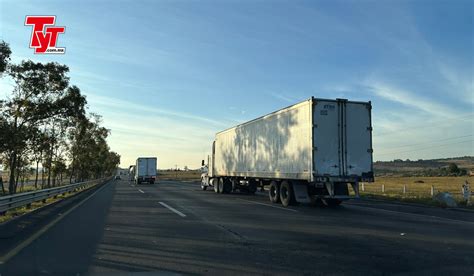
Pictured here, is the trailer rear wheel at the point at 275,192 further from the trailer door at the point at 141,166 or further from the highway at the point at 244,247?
the trailer door at the point at 141,166

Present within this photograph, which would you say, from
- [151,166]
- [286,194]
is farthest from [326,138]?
[151,166]

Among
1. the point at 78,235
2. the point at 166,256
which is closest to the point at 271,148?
the point at 78,235

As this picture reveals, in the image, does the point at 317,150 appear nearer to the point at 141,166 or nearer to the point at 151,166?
the point at 151,166

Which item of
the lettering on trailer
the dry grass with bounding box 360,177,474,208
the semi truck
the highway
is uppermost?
the lettering on trailer

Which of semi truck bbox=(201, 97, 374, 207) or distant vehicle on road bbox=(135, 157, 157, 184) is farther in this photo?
distant vehicle on road bbox=(135, 157, 157, 184)

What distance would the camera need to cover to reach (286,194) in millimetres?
20141

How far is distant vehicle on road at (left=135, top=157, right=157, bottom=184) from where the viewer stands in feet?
196

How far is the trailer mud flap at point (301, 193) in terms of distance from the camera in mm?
19156

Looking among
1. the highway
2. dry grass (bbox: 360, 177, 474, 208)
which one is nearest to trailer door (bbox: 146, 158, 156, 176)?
dry grass (bbox: 360, 177, 474, 208)

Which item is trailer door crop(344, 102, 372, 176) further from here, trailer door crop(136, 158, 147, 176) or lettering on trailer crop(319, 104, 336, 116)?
trailer door crop(136, 158, 147, 176)

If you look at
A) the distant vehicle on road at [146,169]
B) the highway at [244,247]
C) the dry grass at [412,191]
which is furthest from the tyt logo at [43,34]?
the distant vehicle on road at [146,169]

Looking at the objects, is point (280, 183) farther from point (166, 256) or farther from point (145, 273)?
point (145, 273)

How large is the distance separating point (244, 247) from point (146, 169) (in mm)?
53288

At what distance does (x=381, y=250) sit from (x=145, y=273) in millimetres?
4883
